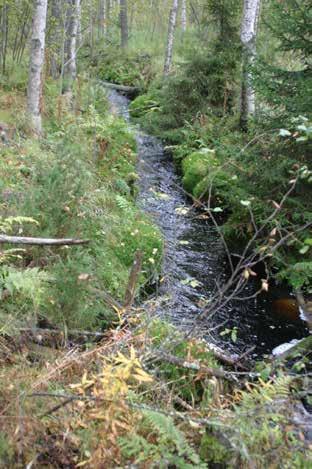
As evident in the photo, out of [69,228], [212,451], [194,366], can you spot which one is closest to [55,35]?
[69,228]

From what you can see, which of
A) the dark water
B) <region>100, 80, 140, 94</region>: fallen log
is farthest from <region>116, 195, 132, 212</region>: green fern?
<region>100, 80, 140, 94</region>: fallen log

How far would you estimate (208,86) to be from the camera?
42.9 feet

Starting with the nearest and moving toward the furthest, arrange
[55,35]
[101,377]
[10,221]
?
[101,377]
[10,221]
[55,35]

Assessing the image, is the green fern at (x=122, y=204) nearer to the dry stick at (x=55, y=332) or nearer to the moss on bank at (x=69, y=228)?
the moss on bank at (x=69, y=228)

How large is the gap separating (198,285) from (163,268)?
0.61 metres

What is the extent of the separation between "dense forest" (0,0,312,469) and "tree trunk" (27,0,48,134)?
Result: 0.03 m

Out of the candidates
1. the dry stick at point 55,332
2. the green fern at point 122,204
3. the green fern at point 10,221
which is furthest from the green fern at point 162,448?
the green fern at point 122,204

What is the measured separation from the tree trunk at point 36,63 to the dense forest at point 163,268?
0.03 metres

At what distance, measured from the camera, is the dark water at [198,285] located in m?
5.76

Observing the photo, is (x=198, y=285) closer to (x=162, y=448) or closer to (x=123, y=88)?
(x=162, y=448)

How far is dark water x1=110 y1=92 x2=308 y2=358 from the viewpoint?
576 centimetres

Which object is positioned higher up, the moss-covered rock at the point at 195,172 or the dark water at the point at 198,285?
the moss-covered rock at the point at 195,172

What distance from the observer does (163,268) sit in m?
7.07

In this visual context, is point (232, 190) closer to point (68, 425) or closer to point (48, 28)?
point (68, 425)
